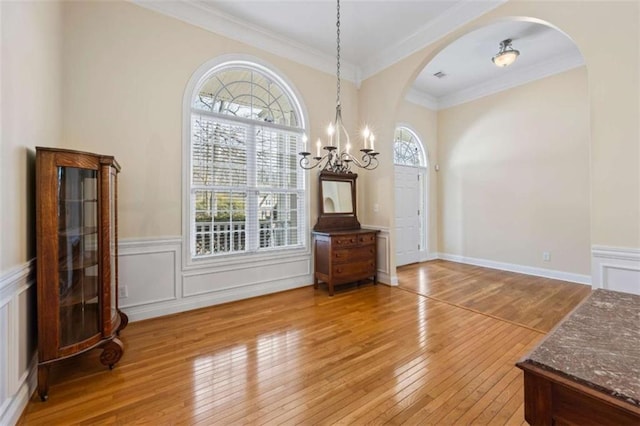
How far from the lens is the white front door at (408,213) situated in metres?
5.64

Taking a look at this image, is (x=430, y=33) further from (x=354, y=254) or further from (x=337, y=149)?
(x=354, y=254)

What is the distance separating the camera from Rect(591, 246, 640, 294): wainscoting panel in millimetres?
1967

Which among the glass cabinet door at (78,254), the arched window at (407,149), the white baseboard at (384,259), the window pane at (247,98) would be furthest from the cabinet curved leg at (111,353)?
the arched window at (407,149)

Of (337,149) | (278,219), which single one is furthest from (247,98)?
(278,219)

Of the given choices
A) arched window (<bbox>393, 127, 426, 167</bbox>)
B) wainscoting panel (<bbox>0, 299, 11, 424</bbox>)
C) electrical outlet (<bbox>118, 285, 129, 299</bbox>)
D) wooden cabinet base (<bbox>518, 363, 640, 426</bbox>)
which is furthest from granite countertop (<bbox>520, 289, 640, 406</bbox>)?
arched window (<bbox>393, 127, 426, 167</bbox>)

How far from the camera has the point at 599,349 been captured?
787 mm

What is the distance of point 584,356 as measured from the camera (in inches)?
29.5

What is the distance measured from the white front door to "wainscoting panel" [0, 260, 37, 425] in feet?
16.7

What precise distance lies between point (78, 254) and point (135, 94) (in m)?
1.79

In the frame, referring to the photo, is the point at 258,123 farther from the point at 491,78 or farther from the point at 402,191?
the point at 491,78

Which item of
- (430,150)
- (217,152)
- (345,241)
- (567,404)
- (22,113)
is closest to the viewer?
(567,404)

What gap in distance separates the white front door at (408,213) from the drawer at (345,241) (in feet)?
6.28

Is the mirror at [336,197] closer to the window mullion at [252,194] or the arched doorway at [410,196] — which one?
the window mullion at [252,194]

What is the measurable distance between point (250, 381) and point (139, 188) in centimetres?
226
